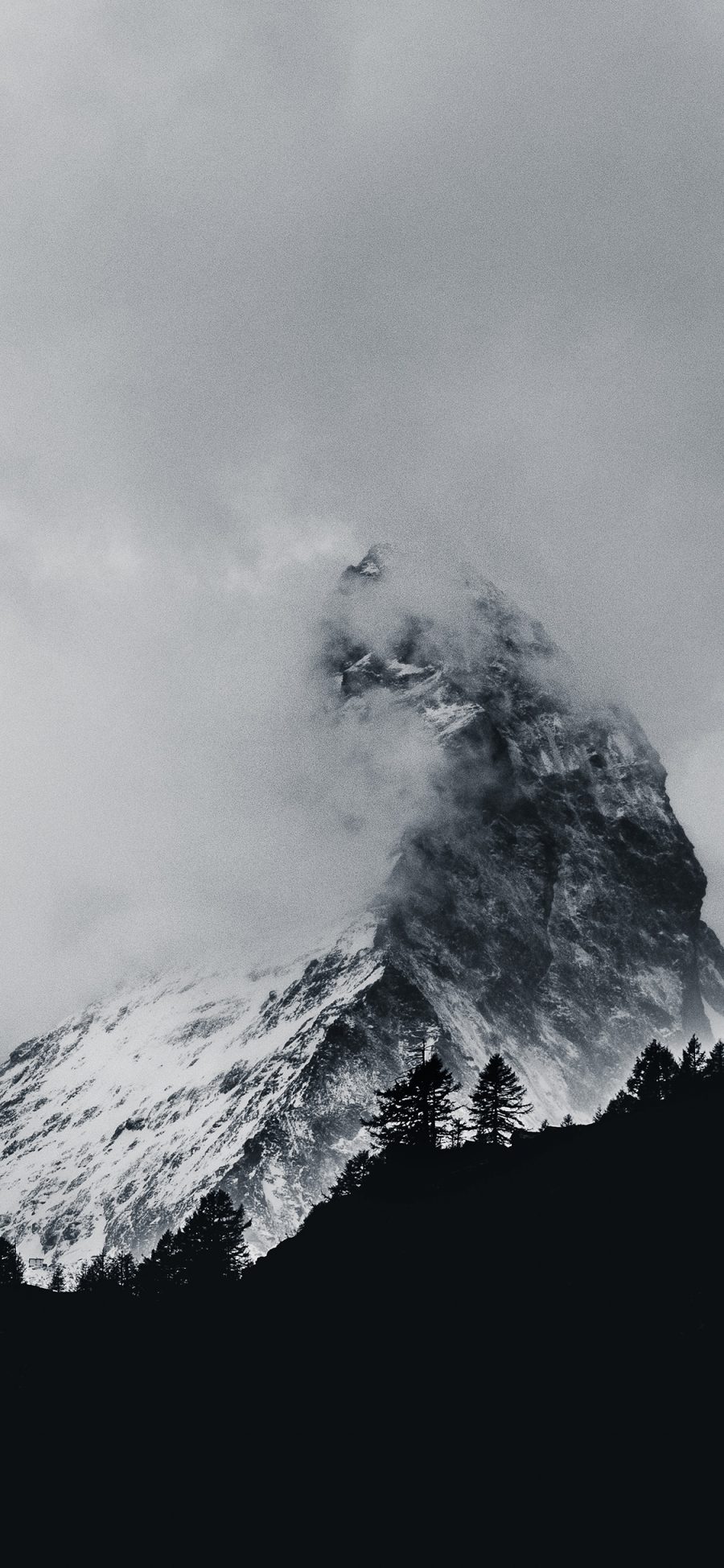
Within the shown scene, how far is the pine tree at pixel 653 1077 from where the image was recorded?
7856cm

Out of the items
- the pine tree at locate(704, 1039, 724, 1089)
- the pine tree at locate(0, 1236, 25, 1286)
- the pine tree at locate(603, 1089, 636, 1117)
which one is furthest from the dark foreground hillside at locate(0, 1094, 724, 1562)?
the pine tree at locate(0, 1236, 25, 1286)

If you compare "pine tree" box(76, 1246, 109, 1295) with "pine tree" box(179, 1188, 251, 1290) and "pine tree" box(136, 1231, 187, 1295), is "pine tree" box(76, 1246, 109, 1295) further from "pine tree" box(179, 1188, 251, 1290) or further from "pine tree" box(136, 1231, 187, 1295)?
"pine tree" box(179, 1188, 251, 1290)

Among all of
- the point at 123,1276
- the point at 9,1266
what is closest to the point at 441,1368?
the point at 123,1276

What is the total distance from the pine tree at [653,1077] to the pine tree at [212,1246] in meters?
25.8

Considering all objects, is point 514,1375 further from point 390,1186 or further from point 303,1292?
point 390,1186

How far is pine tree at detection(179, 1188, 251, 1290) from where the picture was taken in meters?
78.9

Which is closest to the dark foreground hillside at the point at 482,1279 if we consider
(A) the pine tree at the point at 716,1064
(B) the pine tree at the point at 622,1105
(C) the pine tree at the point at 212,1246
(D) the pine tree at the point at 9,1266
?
(C) the pine tree at the point at 212,1246

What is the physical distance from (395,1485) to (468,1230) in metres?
15.5

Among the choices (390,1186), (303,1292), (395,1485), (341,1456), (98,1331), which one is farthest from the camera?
(390,1186)

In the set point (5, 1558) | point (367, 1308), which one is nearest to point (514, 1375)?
point (367, 1308)

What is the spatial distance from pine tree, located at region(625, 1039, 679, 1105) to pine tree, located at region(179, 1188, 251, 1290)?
25.8 metres

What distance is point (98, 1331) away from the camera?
213 feet

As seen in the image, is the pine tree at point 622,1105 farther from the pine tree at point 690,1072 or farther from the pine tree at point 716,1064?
the pine tree at point 716,1064

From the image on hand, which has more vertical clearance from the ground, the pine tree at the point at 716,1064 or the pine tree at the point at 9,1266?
the pine tree at the point at 9,1266
